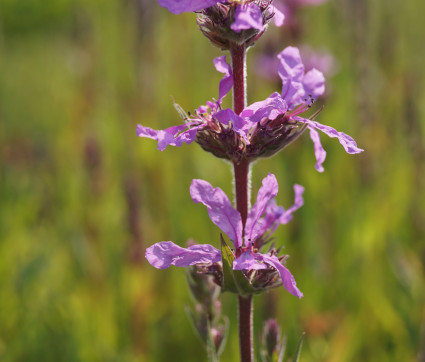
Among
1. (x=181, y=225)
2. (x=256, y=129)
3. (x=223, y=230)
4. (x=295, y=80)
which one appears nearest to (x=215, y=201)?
(x=223, y=230)

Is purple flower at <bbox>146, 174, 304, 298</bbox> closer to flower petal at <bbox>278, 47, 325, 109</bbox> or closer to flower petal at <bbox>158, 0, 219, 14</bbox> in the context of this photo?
flower petal at <bbox>278, 47, 325, 109</bbox>

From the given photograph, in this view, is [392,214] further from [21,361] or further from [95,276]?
[21,361]

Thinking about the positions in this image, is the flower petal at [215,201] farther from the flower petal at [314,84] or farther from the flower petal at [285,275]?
the flower petal at [314,84]

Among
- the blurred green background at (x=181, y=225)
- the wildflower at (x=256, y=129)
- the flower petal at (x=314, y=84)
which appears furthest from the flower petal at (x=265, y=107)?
the blurred green background at (x=181, y=225)

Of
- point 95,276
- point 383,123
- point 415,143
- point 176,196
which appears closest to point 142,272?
point 95,276

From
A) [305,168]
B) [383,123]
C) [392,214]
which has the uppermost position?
[383,123]

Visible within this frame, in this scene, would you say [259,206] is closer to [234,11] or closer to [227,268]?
[227,268]
